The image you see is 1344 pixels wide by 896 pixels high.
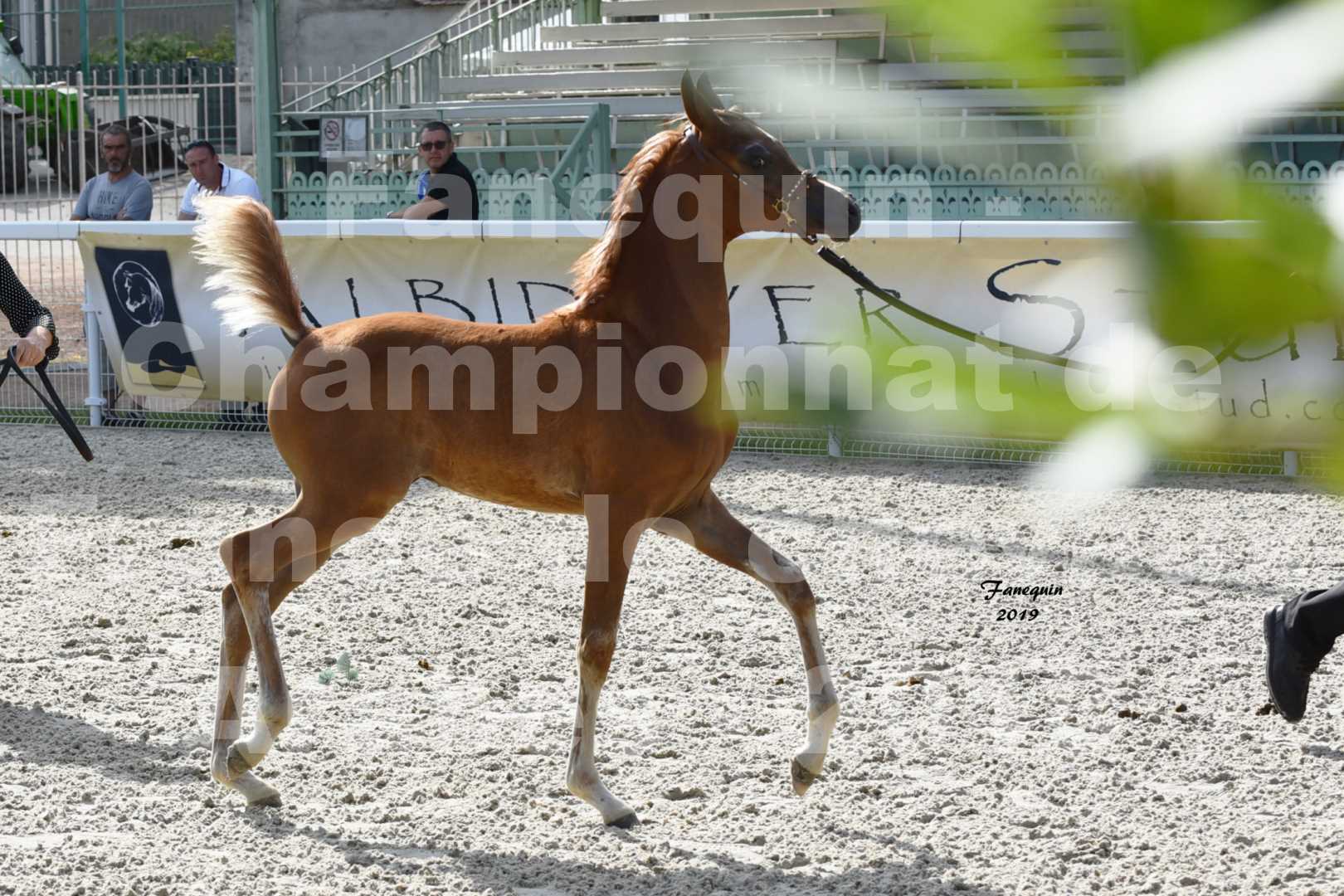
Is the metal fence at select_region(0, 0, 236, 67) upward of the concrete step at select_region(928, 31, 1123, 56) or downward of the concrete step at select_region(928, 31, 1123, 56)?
upward

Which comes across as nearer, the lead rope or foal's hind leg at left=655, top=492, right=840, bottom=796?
the lead rope

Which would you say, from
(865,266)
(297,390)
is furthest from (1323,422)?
(865,266)

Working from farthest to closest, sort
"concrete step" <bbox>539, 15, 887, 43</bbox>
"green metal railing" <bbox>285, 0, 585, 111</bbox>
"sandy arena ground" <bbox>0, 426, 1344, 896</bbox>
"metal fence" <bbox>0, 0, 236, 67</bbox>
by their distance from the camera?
"metal fence" <bbox>0, 0, 236, 67</bbox>
"green metal railing" <bbox>285, 0, 585, 111</bbox>
"sandy arena ground" <bbox>0, 426, 1344, 896</bbox>
"concrete step" <bbox>539, 15, 887, 43</bbox>

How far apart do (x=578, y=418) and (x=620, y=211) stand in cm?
60

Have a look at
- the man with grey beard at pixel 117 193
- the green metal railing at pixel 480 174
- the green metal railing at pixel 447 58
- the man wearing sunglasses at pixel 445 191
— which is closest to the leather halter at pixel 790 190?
the man wearing sunglasses at pixel 445 191

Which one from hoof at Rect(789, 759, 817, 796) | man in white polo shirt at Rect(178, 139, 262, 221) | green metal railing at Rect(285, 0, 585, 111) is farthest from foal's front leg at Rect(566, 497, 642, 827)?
green metal railing at Rect(285, 0, 585, 111)

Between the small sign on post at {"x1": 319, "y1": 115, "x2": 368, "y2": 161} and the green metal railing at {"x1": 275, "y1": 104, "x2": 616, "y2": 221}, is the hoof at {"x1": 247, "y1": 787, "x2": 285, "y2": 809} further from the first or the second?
the small sign on post at {"x1": 319, "y1": 115, "x2": 368, "y2": 161}

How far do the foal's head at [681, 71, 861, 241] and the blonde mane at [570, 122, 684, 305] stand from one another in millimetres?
82

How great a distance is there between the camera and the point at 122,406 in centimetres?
1102

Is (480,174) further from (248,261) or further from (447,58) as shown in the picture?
(248,261)

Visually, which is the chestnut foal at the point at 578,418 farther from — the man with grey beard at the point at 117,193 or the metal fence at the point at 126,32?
the metal fence at the point at 126,32

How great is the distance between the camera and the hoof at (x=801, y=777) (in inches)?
162

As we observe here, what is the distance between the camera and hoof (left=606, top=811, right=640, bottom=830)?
3973mm

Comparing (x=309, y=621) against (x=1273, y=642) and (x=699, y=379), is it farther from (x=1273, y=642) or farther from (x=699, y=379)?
(x=1273, y=642)
